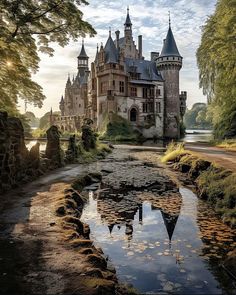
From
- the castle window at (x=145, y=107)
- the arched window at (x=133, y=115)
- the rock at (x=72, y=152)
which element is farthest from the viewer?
the castle window at (x=145, y=107)

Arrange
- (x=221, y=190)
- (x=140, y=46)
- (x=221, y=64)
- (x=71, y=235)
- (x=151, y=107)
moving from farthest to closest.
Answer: (x=140, y=46), (x=151, y=107), (x=221, y=64), (x=221, y=190), (x=71, y=235)

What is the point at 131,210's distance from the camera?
35.9ft

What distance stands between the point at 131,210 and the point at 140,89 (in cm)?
5772

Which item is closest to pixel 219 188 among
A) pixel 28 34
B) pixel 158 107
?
pixel 28 34

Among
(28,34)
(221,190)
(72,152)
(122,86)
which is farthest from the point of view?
(122,86)

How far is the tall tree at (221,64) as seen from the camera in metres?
20.0

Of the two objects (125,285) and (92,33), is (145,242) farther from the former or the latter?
(92,33)

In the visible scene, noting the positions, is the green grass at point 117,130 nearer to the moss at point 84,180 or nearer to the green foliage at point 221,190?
the moss at point 84,180

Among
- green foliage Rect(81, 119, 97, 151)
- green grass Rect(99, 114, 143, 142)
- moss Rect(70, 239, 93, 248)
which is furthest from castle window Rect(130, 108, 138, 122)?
moss Rect(70, 239, 93, 248)

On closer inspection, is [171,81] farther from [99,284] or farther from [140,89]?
[99,284]

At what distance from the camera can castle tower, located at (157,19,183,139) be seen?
67.0 metres

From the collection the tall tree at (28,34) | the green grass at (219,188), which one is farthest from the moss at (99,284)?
the tall tree at (28,34)

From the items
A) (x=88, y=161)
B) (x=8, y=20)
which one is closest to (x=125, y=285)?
(x=8, y=20)

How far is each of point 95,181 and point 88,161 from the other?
818 cm
